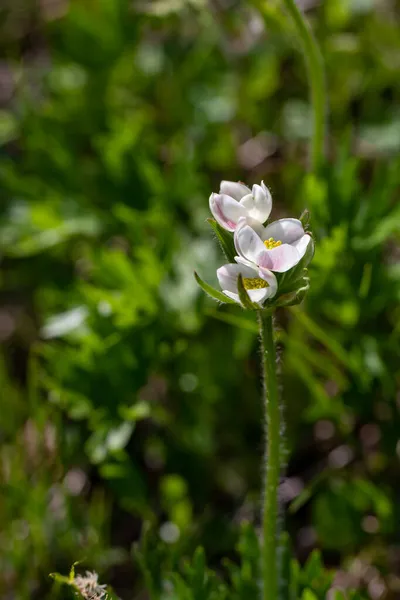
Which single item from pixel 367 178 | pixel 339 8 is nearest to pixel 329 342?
pixel 367 178

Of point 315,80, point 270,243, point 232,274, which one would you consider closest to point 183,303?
point 315,80

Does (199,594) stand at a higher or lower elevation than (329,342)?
lower

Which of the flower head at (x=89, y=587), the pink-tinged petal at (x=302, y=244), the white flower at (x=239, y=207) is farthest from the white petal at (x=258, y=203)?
the flower head at (x=89, y=587)

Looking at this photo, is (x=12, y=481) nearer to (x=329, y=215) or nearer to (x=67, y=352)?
(x=67, y=352)

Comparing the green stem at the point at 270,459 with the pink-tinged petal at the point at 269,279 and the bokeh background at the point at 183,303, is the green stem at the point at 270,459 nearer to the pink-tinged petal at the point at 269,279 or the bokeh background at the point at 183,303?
the pink-tinged petal at the point at 269,279

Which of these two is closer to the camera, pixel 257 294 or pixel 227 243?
pixel 257 294

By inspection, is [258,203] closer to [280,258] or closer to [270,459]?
[280,258]
